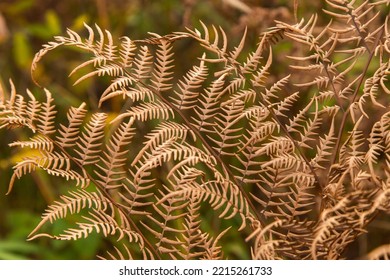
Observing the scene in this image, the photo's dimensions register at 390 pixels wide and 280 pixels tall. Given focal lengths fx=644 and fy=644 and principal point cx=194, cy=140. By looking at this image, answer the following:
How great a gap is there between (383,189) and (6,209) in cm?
144

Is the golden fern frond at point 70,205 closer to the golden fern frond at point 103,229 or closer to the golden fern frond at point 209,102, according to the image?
the golden fern frond at point 103,229

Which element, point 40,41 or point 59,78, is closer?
point 59,78

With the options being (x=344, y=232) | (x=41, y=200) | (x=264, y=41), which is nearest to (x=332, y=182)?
(x=344, y=232)

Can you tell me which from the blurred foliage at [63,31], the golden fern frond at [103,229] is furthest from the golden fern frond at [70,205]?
the blurred foliage at [63,31]

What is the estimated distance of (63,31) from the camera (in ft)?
7.17

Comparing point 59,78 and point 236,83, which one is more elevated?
point 59,78

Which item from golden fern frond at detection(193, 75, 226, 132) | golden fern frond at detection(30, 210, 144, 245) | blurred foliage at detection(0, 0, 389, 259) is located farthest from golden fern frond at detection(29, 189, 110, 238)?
blurred foliage at detection(0, 0, 389, 259)

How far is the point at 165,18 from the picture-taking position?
197 cm

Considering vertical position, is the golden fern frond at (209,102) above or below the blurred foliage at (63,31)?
below

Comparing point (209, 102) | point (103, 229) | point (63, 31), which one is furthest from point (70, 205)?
point (63, 31)

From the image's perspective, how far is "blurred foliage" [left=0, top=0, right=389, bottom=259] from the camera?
1.55 m

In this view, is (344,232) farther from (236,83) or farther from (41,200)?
(41,200)

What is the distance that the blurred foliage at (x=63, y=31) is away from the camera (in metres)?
1.55
